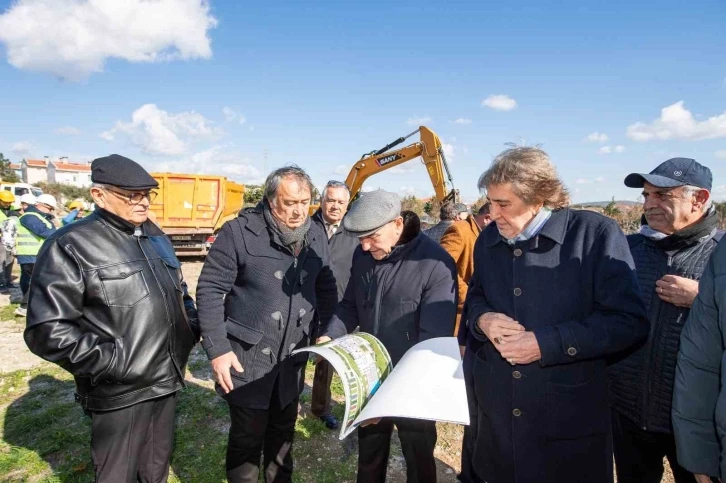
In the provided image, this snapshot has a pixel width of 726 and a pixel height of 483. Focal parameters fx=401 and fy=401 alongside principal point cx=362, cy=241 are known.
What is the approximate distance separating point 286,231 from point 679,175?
1951mm

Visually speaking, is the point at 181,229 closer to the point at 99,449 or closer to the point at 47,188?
the point at 99,449

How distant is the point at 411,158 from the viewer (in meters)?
9.30

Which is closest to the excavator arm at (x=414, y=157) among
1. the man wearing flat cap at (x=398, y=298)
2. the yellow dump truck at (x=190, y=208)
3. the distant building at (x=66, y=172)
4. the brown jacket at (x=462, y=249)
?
the yellow dump truck at (x=190, y=208)

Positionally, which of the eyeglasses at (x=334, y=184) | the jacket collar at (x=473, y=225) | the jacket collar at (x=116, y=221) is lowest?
the jacket collar at (x=116, y=221)

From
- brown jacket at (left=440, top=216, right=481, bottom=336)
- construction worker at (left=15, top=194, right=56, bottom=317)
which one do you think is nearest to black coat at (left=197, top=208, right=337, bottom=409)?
brown jacket at (left=440, top=216, right=481, bottom=336)

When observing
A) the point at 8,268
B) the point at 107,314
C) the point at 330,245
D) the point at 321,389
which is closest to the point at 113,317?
the point at 107,314

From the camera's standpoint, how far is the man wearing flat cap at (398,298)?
2088mm

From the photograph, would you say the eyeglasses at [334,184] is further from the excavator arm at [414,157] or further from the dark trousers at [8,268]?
the dark trousers at [8,268]

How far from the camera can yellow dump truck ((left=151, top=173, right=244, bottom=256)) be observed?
11062mm

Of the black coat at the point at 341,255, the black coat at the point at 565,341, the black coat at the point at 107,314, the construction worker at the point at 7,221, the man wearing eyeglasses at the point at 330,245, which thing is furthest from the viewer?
the construction worker at the point at 7,221

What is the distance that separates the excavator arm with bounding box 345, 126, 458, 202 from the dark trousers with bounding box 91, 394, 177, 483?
705cm

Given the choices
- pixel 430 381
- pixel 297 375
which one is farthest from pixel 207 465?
pixel 430 381

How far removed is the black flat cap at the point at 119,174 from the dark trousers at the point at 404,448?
5.72ft

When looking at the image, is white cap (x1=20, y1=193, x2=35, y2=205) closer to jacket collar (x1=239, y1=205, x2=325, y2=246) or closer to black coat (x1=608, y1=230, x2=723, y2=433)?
jacket collar (x1=239, y1=205, x2=325, y2=246)
